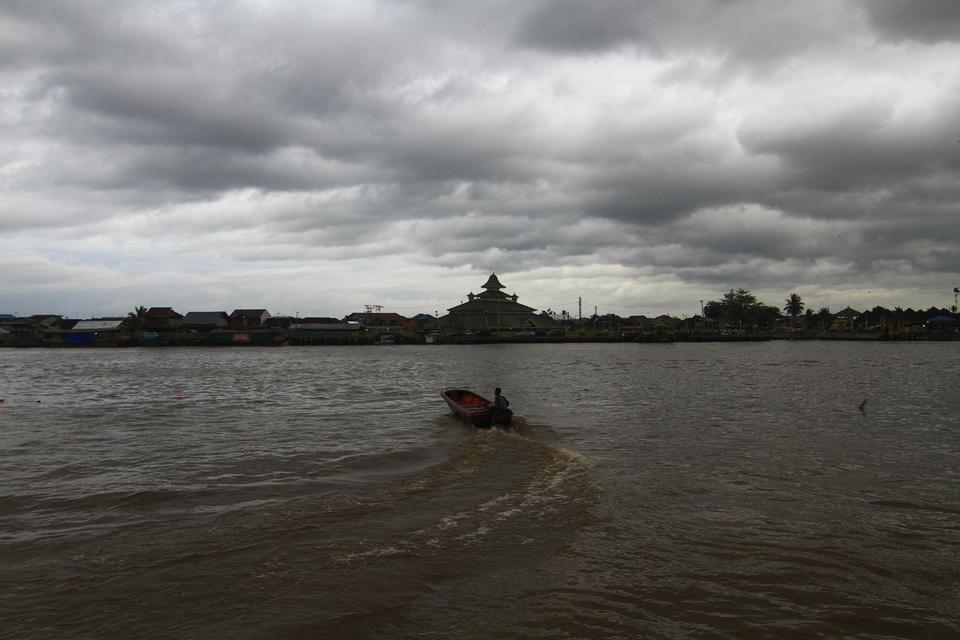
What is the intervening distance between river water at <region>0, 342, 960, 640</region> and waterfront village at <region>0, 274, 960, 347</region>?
9520 centimetres

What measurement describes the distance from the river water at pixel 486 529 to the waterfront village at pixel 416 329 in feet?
312

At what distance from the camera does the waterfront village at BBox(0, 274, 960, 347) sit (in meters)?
110

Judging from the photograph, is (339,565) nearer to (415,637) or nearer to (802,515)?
(415,637)

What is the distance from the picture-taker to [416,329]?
120 m

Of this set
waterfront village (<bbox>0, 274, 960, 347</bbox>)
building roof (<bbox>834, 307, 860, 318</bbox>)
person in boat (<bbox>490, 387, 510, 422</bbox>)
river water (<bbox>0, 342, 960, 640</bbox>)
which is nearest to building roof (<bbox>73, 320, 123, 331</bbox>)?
waterfront village (<bbox>0, 274, 960, 347</bbox>)

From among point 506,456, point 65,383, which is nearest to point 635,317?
point 65,383

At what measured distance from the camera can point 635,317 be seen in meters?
150

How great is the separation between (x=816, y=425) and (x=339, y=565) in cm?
1683

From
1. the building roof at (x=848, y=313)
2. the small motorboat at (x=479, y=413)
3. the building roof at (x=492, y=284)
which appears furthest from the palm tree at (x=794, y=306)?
the small motorboat at (x=479, y=413)

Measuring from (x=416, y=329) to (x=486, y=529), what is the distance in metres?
112

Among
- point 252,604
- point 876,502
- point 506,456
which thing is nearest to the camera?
point 252,604

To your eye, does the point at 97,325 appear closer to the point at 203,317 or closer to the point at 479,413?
the point at 203,317

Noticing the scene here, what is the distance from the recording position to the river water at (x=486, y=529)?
6.13 m

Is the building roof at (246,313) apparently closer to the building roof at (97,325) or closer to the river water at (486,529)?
the building roof at (97,325)
